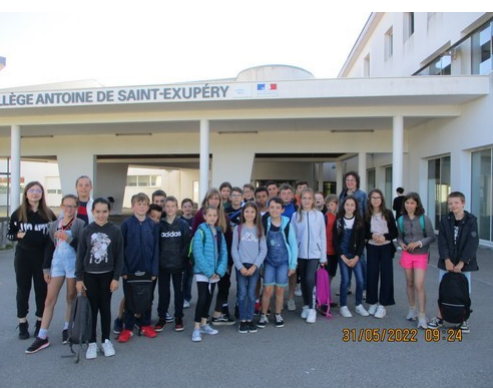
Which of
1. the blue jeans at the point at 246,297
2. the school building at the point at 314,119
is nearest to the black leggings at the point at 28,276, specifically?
the blue jeans at the point at 246,297

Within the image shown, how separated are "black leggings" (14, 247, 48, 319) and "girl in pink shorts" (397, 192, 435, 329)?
4167 mm

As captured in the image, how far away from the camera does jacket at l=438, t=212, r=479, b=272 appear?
14.3 feet

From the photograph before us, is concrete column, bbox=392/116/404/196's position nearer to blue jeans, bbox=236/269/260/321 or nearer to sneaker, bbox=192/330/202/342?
blue jeans, bbox=236/269/260/321

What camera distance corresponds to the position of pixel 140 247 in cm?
422

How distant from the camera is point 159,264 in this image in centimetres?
447

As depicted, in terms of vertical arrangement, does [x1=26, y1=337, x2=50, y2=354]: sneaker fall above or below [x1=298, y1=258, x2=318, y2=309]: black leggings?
below

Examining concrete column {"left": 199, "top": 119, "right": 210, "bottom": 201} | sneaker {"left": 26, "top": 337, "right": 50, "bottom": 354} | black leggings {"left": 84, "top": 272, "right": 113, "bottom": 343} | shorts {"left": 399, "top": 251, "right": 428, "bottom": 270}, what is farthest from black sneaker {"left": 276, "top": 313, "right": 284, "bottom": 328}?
concrete column {"left": 199, "top": 119, "right": 210, "bottom": 201}

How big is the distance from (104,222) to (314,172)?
22.4m

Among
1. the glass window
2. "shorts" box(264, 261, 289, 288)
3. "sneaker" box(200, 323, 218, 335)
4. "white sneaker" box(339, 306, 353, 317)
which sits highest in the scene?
the glass window

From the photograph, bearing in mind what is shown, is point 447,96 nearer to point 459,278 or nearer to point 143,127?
point 459,278

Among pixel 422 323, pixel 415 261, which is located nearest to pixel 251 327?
pixel 422 323

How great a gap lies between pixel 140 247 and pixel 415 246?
10.4ft

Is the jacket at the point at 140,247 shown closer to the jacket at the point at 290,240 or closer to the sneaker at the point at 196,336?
the sneaker at the point at 196,336

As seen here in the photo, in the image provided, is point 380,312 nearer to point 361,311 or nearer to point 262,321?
point 361,311
